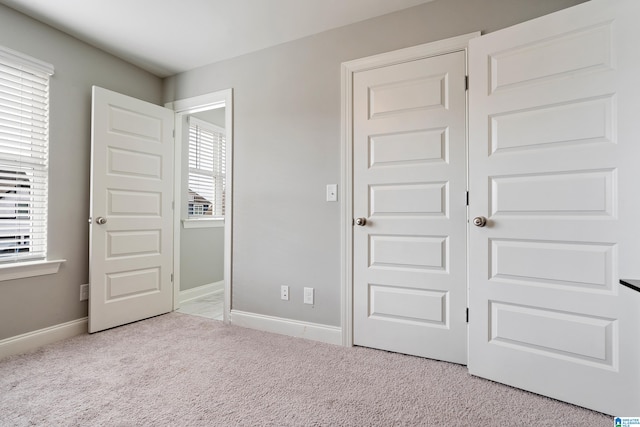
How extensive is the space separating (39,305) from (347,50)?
9.79 ft

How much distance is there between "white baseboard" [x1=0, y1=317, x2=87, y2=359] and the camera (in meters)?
2.19

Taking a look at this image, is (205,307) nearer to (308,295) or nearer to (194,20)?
(308,295)

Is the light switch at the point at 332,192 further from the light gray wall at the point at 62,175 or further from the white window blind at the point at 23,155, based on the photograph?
the white window blind at the point at 23,155

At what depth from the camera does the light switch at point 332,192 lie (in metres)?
2.44

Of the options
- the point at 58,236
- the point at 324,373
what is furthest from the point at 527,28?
the point at 58,236

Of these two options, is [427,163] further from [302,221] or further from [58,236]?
[58,236]

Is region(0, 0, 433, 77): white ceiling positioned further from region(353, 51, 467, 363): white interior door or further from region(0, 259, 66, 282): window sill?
region(0, 259, 66, 282): window sill

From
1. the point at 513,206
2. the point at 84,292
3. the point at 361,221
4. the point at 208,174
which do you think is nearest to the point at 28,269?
the point at 84,292

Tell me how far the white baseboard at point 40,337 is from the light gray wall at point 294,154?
4.07 feet

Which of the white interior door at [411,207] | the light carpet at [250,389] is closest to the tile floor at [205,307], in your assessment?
the light carpet at [250,389]

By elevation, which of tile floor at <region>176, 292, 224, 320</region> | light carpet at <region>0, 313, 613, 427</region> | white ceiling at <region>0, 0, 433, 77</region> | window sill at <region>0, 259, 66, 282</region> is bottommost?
tile floor at <region>176, 292, 224, 320</region>

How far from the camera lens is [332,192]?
8.04 ft

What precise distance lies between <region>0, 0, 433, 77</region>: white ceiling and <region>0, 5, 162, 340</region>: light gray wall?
0.43 ft

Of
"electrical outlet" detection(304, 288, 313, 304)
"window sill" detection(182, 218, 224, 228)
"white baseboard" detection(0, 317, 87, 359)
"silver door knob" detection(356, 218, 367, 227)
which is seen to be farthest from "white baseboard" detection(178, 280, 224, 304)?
"silver door knob" detection(356, 218, 367, 227)
